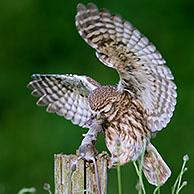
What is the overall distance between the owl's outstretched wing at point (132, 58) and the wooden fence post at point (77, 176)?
639 millimetres

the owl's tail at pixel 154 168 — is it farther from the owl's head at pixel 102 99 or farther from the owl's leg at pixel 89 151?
the owl's leg at pixel 89 151

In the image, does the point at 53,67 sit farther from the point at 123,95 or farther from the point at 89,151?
the point at 89,151

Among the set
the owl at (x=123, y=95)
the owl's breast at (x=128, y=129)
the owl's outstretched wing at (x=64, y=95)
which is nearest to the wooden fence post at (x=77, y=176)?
the owl at (x=123, y=95)

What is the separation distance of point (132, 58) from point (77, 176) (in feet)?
2.62

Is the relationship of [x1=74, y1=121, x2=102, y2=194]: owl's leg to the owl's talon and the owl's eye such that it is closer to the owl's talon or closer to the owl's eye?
the owl's talon

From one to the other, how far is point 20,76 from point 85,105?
19.3 ft

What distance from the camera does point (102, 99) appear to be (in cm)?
615

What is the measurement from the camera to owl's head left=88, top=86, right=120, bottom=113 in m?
6.14

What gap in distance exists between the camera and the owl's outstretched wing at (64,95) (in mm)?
6605

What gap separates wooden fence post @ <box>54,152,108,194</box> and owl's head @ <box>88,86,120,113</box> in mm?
542

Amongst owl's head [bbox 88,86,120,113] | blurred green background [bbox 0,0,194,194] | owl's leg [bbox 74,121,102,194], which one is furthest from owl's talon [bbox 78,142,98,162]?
blurred green background [bbox 0,0,194,194]

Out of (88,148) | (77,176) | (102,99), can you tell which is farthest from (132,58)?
(77,176)

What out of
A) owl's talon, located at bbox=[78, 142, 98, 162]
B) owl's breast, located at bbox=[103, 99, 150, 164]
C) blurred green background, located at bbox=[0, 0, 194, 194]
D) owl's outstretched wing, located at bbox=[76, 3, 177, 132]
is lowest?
owl's talon, located at bbox=[78, 142, 98, 162]

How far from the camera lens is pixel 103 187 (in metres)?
5.61
